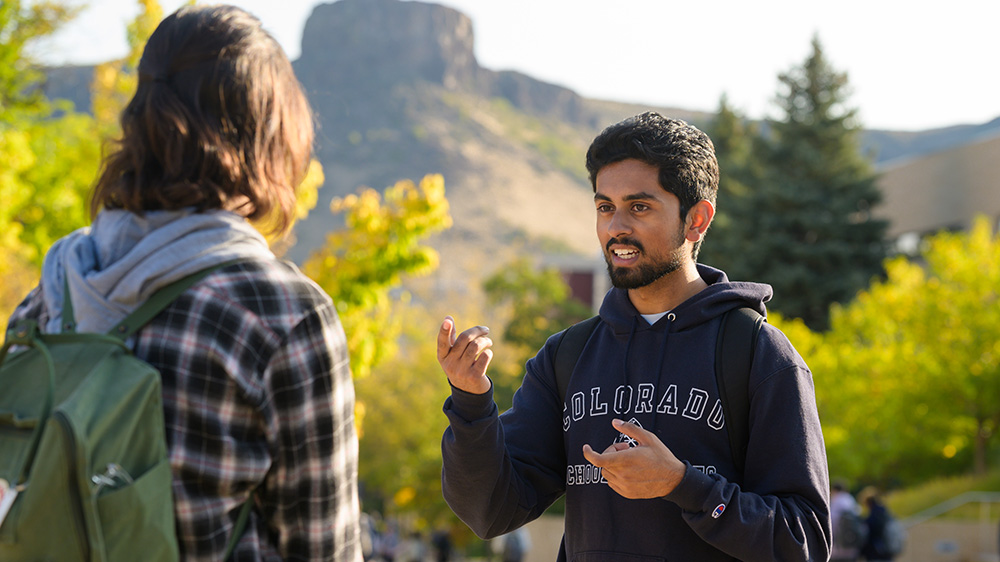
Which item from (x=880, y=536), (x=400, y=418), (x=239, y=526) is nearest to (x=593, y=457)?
(x=239, y=526)

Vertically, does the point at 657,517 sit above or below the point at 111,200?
below

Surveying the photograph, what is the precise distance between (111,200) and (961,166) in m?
38.1

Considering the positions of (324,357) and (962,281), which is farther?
(962,281)

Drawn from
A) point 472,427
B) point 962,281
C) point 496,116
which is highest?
point 472,427

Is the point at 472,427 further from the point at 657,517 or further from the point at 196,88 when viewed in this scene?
the point at 196,88

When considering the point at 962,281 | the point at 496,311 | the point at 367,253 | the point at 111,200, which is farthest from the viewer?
the point at 496,311

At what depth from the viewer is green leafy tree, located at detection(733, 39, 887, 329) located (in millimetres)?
34344

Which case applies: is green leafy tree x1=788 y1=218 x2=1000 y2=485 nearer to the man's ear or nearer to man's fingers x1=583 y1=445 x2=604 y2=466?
the man's ear

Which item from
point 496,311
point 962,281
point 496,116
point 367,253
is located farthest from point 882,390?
point 496,116

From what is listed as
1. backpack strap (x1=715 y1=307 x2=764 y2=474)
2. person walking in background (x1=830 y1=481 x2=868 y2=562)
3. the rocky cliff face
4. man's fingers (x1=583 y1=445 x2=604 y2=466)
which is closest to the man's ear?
backpack strap (x1=715 y1=307 x2=764 y2=474)

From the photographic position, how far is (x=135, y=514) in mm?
1784

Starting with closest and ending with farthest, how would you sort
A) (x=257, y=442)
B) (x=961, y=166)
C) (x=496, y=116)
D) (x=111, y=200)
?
(x=257, y=442), (x=111, y=200), (x=961, y=166), (x=496, y=116)

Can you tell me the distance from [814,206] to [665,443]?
3494 centimetres

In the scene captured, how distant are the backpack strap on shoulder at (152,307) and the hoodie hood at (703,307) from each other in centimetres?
147
